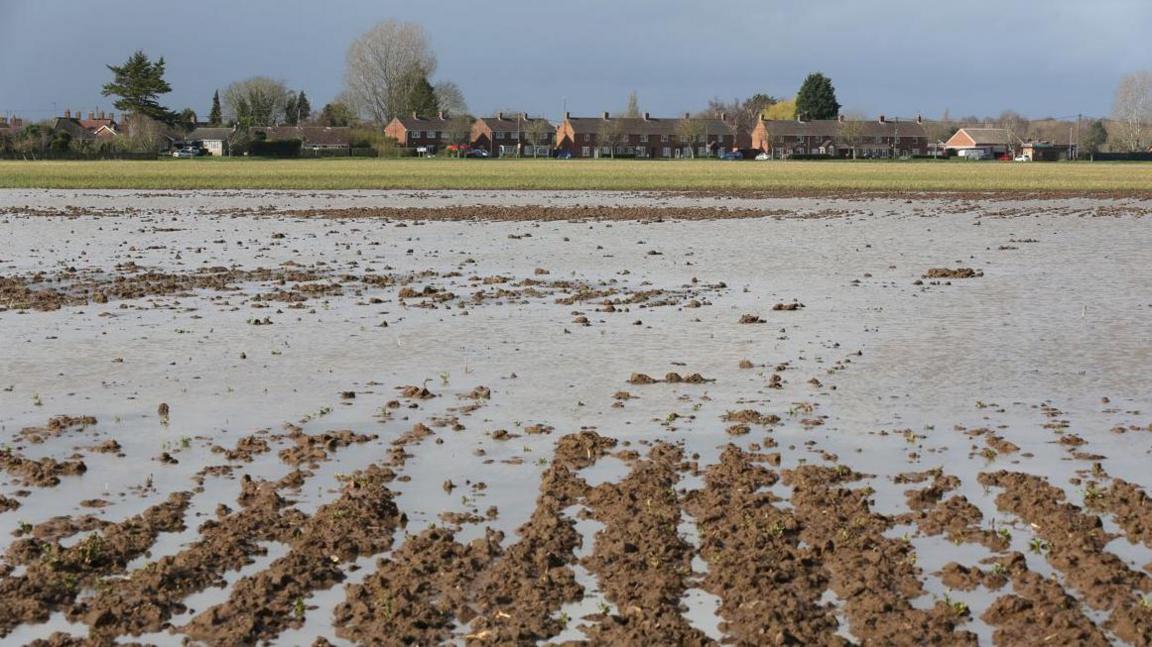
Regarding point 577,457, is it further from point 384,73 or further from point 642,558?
point 384,73

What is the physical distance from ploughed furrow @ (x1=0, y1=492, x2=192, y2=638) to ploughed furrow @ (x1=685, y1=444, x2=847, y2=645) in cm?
358

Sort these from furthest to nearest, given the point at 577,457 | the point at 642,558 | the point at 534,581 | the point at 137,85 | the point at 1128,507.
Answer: the point at 137,85 < the point at 577,457 < the point at 1128,507 < the point at 642,558 < the point at 534,581

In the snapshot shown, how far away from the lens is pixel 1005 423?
12.0m

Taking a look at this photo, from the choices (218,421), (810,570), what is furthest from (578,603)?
(218,421)

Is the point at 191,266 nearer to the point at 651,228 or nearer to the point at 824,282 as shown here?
the point at 824,282

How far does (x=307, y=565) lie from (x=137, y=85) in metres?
182

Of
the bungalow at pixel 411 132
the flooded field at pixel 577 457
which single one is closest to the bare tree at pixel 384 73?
the bungalow at pixel 411 132

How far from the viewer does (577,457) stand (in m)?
10.6

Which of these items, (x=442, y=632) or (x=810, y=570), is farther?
(x=810, y=570)

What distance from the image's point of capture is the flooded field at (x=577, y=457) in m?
7.20

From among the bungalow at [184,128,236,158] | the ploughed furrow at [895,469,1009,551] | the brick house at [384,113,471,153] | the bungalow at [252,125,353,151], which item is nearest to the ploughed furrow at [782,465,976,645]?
the ploughed furrow at [895,469,1009,551]

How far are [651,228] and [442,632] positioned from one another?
3061cm

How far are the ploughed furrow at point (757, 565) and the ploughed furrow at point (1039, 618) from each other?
0.90m

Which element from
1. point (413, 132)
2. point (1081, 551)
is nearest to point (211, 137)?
point (413, 132)
